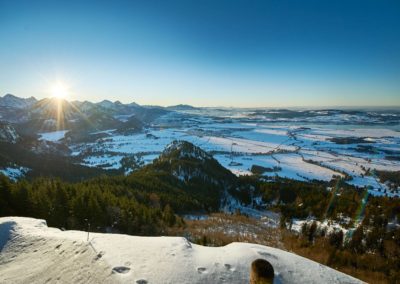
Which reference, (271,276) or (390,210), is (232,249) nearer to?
(271,276)

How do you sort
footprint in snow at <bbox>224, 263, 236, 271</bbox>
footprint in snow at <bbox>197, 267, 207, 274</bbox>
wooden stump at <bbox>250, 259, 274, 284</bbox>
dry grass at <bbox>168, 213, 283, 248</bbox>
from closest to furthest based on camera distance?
wooden stump at <bbox>250, 259, 274, 284</bbox>
footprint in snow at <bbox>197, 267, 207, 274</bbox>
footprint in snow at <bbox>224, 263, 236, 271</bbox>
dry grass at <bbox>168, 213, 283, 248</bbox>

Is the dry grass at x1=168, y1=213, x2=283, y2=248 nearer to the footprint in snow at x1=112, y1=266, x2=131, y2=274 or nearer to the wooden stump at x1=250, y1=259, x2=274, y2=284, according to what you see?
the footprint in snow at x1=112, y1=266, x2=131, y2=274

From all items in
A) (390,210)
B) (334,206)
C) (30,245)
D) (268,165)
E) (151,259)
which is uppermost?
(151,259)

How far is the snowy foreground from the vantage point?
26.5 feet

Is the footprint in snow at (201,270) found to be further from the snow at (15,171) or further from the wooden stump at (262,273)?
the snow at (15,171)

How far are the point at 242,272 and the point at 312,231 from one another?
2613 centimetres

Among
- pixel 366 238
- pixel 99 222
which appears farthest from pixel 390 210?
pixel 99 222

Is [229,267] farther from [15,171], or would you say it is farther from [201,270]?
[15,171]

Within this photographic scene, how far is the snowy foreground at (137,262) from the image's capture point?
8.06 metres

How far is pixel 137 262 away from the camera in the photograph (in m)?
8.68

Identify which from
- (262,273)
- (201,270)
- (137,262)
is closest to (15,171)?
(137,262)

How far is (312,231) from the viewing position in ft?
103

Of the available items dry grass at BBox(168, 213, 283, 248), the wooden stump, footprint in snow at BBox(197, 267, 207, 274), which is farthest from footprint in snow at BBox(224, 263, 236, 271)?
dry grass at BBox(168, 213, 283, 248)

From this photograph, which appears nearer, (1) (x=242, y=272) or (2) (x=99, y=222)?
(1) (x=242, y=272)
